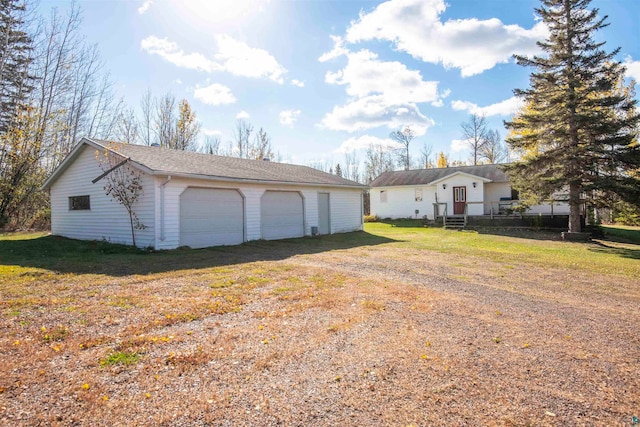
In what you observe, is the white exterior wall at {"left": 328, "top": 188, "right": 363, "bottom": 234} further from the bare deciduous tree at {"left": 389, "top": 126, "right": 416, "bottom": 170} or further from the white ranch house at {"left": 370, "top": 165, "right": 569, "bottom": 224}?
the bare deciduous tree at {"left": 389, "top": 126, "right": 416, "bottom": 170}

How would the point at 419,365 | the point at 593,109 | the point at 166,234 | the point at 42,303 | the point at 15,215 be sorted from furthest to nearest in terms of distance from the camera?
the point at 15,215 < the point at 593,109 < the point at 166,234 < the point at 42,303 < the point at 419,365

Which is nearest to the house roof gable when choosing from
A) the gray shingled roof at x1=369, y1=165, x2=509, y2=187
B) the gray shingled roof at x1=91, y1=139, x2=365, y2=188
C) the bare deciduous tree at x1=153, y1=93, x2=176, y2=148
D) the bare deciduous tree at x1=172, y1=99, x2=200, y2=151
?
the gray shingled roof at x1=91, y1=139, x2=365, y2=188

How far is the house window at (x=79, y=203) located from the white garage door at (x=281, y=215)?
6.63 meters

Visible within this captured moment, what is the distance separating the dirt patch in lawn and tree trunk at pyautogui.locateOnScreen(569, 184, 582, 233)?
9.96 meters

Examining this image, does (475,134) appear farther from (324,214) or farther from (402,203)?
(324,214)

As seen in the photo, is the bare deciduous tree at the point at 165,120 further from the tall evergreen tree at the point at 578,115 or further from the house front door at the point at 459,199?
the tall evergreen tree at the point at 578,115

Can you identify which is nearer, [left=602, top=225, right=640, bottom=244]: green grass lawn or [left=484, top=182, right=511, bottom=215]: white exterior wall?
[left=602, top=225, right=640, bottom=244]: green grass lawn

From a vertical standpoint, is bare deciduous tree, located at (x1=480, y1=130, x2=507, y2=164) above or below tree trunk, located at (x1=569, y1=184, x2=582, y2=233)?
above

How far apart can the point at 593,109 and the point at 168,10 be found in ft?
57.5

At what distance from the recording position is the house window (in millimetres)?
13422

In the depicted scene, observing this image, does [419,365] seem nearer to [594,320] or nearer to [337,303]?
[337,303]

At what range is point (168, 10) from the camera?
1265 cm

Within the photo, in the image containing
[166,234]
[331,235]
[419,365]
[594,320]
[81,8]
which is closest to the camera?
[419,365]

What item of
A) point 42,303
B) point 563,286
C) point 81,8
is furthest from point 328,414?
point 81,8
